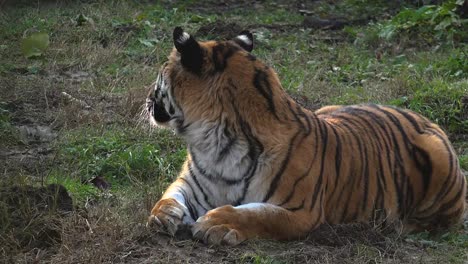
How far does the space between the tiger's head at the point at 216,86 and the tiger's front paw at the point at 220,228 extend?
515 mm

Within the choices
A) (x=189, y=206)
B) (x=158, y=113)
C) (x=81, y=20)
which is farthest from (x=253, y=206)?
(x=81, y=20)

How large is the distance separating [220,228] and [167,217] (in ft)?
1.06

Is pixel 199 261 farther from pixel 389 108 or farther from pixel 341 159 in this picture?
pixel 389 108

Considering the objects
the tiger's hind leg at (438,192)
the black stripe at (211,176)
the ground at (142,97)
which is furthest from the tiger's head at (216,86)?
the tiger's hind leg at (438,192)

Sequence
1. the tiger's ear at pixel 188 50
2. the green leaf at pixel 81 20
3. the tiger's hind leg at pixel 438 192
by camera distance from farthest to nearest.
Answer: the green leaf at pixel 81 20 < the tiger's hind leg at pixel 438 192 < the tiger's ear at pixel 188 50

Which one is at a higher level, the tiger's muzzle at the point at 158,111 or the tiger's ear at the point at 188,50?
the tiger's ear at the point at 188,50

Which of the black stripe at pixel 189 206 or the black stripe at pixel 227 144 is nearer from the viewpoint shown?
the black stripe at pixel 227 144

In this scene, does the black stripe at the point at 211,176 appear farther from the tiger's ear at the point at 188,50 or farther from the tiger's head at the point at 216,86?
the tiger's ear at the point at 188,50

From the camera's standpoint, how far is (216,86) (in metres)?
5.09

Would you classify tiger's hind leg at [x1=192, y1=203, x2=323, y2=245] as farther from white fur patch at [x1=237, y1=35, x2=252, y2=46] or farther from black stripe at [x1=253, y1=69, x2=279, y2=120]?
white fur patch at [x1=237, y1=35, x2=252, y2=46]

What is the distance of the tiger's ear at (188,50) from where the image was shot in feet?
16.5

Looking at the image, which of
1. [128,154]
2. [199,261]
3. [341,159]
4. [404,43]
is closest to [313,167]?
[341,159]

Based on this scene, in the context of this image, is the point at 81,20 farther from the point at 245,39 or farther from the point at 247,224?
the point at 247,224

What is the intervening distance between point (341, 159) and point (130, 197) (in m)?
1.28
